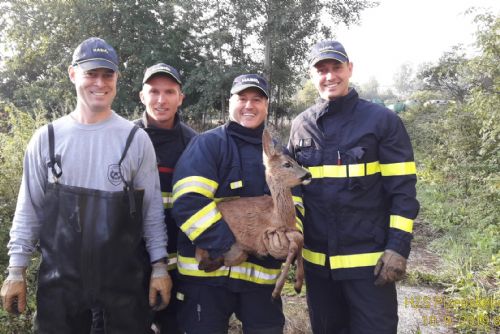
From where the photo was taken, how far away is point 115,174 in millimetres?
2354

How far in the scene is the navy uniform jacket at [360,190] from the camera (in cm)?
279

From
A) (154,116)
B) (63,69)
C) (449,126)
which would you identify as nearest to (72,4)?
(63,69)

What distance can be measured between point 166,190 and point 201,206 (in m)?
0.65

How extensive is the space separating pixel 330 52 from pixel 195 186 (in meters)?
1.51

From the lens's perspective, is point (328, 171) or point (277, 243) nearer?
point (277, 243)

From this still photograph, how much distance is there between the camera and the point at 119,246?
2318mm

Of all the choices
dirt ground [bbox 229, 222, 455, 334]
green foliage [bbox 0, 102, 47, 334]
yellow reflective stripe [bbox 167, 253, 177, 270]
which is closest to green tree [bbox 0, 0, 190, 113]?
green foliage [bbox 0, 102, 47, 334]

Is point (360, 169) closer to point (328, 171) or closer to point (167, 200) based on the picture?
point (328, 171)

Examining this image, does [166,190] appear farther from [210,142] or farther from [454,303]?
[454,303]

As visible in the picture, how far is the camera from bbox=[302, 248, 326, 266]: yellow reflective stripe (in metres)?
2.93

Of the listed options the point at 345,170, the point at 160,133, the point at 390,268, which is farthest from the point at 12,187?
the point at 390,268

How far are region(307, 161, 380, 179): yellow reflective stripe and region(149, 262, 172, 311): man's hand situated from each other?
1.36 metres

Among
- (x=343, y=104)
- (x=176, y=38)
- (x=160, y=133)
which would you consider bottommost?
(x=160, y=133)

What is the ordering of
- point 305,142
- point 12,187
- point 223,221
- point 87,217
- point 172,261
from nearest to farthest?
1. point 87,217
2. point 223,221
3. point 172,261
4. point 305,142
5. point 12,187
